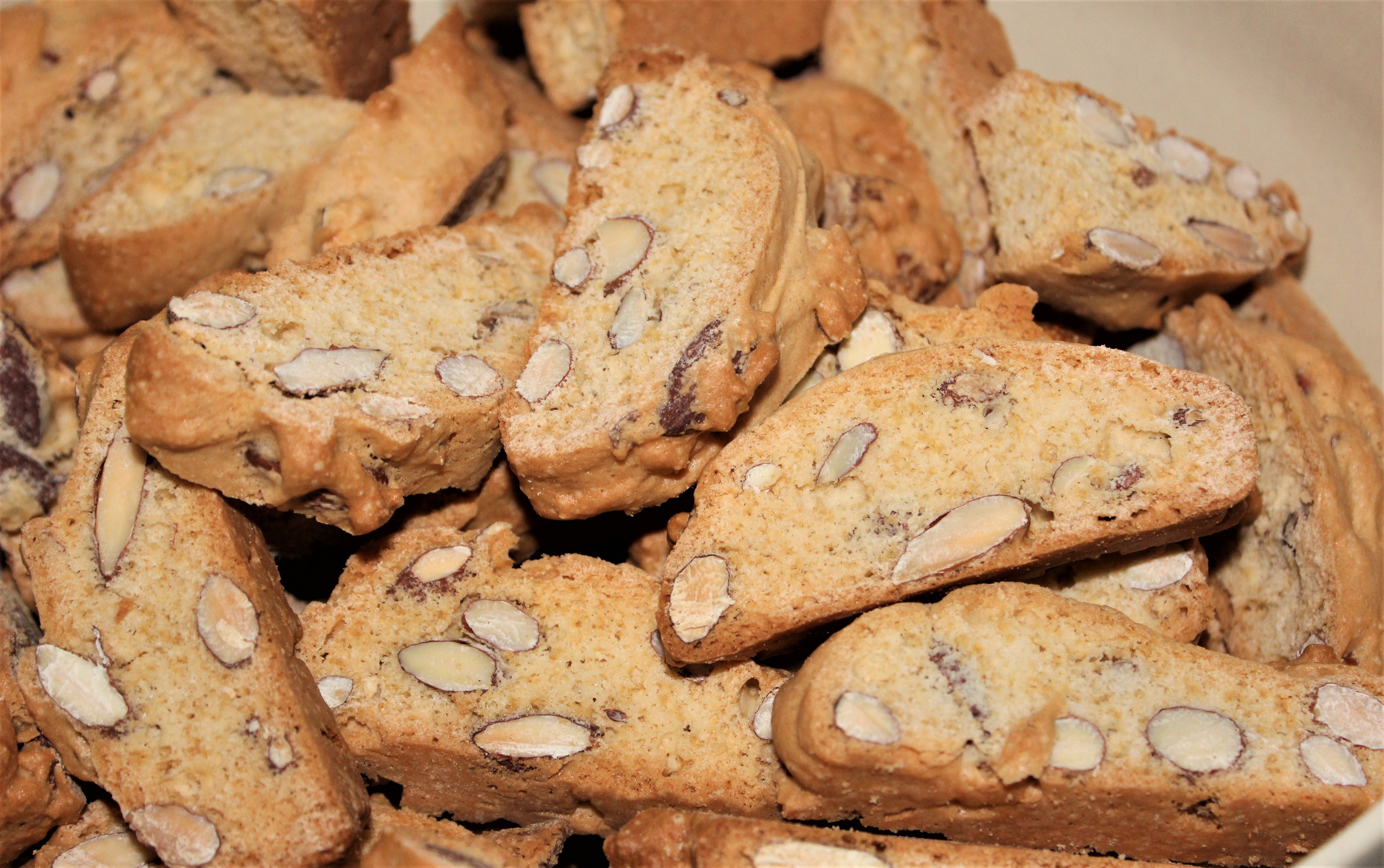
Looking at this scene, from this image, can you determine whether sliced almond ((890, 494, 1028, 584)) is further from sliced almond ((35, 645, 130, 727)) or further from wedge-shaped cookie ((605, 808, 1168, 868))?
sliced almond ((35, 645, 130, 727))

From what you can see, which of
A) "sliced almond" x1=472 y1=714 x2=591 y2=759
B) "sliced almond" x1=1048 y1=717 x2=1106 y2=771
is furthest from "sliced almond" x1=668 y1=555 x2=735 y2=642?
"sliced almond" x1=1048 y1=717 x2=1106 y2=771

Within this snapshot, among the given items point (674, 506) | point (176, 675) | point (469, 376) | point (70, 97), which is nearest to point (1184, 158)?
point (674, 506)

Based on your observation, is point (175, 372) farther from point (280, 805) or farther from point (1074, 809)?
point (1074, 809)

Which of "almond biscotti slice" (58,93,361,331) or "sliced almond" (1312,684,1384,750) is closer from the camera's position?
"sliced almond" (1312,684,1384,750)

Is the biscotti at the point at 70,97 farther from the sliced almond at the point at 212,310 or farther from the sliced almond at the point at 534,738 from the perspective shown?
the sliced almond at the point at 534,738

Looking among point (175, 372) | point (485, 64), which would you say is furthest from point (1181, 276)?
point (175, 372)

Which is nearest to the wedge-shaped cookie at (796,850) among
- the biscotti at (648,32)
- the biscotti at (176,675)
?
the biscotti at (176,675)

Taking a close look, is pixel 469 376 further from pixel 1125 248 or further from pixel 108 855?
pixel 1125 248
